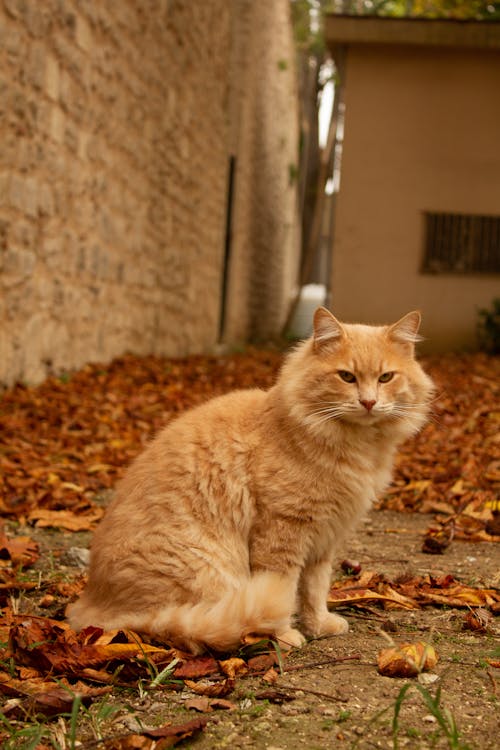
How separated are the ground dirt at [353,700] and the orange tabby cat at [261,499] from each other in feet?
0.70

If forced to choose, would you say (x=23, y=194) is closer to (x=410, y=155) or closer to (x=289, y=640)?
(x=289, y=640)

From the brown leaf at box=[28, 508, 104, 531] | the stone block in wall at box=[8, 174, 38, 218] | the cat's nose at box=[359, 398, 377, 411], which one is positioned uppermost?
the stone block in wall at box=[8, 174, 38, 218]

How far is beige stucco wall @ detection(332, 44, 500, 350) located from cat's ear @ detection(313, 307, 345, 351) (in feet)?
34.4

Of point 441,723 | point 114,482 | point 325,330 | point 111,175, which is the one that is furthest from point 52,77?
point 441,723

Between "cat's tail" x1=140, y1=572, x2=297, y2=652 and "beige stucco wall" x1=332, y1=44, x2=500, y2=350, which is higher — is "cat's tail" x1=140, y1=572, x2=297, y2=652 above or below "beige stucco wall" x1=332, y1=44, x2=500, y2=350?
below

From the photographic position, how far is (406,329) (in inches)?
127

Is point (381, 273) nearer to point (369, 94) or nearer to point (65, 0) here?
point (369, 94)

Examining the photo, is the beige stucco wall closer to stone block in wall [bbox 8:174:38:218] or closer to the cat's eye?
stone block in wall [bbox 8:174:38:218]

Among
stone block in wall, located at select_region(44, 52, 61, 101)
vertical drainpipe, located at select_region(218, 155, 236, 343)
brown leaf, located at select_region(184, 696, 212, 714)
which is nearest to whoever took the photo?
brown leaf, located at select_region(184, 696, 212, 714)

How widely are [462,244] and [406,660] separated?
Answer: 39.1 ft

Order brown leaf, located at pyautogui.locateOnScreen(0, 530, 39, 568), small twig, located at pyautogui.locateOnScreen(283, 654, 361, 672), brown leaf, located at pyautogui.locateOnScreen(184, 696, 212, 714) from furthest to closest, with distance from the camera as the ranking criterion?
brown leaf, located at pyautogui.locateOnScreen(0, 530, 39, 568) → small twig, located at pyautogui.locateOnScreen(283, 654, 361, 672) → brown leaf, located at pyautogui.locateOnScreen(184, 696, 212, 714)

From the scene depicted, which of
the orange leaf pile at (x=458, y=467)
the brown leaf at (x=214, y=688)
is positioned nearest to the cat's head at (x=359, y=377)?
the orange leaf pile at (x=458, y=467)

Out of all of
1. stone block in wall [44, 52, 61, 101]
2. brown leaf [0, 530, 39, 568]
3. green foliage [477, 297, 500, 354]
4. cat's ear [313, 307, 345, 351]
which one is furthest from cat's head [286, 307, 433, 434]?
green foliage [477, 297, 500, 354]

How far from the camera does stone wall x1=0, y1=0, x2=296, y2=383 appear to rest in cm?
643
